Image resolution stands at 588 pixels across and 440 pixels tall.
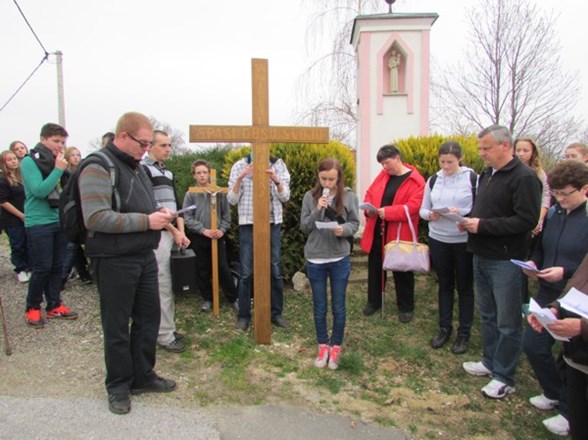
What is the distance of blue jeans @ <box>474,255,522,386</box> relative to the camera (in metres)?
3.50

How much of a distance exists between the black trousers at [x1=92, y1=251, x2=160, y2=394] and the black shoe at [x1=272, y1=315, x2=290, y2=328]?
1.74 metres

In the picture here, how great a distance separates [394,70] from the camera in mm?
9102

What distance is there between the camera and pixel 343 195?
3.99m

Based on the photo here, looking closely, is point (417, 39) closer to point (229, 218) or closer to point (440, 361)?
point (229, 218)

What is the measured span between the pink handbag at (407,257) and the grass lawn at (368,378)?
73 centimetres

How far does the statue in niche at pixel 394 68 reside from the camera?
910 centimetres

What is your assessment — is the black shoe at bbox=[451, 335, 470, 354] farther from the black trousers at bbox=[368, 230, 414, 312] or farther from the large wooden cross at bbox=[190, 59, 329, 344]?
the large wooden cross at bbox=[190, 59, 329, 344]

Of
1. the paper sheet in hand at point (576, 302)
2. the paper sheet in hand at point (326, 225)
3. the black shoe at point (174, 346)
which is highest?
the paper sheet in hand at point (326, 225)

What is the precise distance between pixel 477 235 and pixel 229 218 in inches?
117

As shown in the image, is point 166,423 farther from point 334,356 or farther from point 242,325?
point 242,325

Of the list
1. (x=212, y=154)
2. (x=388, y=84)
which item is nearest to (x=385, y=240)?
(x=388, y=84)

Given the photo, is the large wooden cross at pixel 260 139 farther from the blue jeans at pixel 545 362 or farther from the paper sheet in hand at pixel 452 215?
the blue jeans at pixel 545 362

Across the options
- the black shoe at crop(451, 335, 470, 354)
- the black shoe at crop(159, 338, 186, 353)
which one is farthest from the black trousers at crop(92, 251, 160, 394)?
the black shoe at crop(451, 335, 470, 354)

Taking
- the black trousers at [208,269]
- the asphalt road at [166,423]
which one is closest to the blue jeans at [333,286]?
the asphalt road at [166,423]
